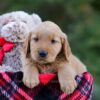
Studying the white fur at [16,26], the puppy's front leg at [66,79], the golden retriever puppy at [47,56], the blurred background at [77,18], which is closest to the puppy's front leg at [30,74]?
the golden retriever puppy at [47,56]

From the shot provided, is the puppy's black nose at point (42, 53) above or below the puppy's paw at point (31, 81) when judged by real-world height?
above

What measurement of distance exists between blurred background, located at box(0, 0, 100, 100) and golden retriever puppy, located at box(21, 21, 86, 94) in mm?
4963

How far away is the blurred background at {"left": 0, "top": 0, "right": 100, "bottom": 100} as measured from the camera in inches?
363

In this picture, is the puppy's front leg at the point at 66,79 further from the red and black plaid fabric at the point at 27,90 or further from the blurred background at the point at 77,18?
the blurred background at the point at 77,18

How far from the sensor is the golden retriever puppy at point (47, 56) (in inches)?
138

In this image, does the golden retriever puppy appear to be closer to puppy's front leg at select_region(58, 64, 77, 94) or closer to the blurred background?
puppy's front leg at select_region(58, 64, 77, 94)

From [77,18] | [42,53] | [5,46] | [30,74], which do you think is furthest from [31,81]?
[77,18]

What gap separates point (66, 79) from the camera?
11.6 feet

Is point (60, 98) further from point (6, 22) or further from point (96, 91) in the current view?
point (96, 91)

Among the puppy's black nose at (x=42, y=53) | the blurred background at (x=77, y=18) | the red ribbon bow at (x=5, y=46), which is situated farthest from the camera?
the blurred background at (x=77, y=18)

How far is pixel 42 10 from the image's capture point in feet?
32.4

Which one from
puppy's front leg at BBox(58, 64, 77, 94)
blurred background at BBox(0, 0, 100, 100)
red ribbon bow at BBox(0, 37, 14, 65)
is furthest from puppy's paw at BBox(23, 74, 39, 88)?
blurred background at BBox(0, 0, 100, 100)

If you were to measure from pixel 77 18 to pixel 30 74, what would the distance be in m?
6.70

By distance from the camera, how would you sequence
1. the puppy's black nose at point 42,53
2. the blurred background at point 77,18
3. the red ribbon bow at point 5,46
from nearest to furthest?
1. the puppy's black nose at point 42,53
2. the red ribbon bow at point 5,46
3. the blurred background at point 77,18
